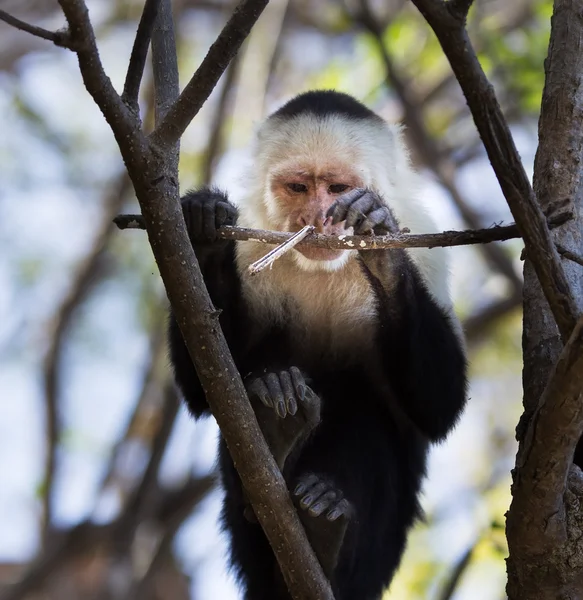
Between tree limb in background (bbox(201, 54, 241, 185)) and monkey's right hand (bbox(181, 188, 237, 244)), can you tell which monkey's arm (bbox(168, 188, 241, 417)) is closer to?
monkey's right hand (bbox(181, 188, 237, 244))

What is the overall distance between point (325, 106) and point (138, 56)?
1.82 meters

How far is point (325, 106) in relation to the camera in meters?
4.07

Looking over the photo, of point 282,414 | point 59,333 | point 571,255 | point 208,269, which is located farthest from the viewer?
point 59,333

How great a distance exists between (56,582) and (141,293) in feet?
8.65

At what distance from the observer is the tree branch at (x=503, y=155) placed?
192cm

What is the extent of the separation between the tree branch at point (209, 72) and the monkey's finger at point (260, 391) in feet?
3.15

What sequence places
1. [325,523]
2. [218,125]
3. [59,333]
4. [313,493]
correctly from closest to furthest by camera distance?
1. [325,523]
2. [313,493]
3. [218,125]
4. [59,333]

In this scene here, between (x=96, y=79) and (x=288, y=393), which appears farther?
(x=288, y=393)

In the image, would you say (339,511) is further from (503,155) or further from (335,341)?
(503,155)

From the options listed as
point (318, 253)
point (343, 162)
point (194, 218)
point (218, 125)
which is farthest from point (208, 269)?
point (218, 125)

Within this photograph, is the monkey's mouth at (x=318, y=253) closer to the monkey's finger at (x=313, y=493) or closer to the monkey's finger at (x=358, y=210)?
the monkey's finger at (x=358, y=210)

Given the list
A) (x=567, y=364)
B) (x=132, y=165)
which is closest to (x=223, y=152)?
(x=132, y=165)

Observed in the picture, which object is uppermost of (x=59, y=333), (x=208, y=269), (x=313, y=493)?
(x=59, y=333)

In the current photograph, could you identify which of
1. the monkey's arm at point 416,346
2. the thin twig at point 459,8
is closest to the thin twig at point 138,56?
the thin twig at point 459,8
